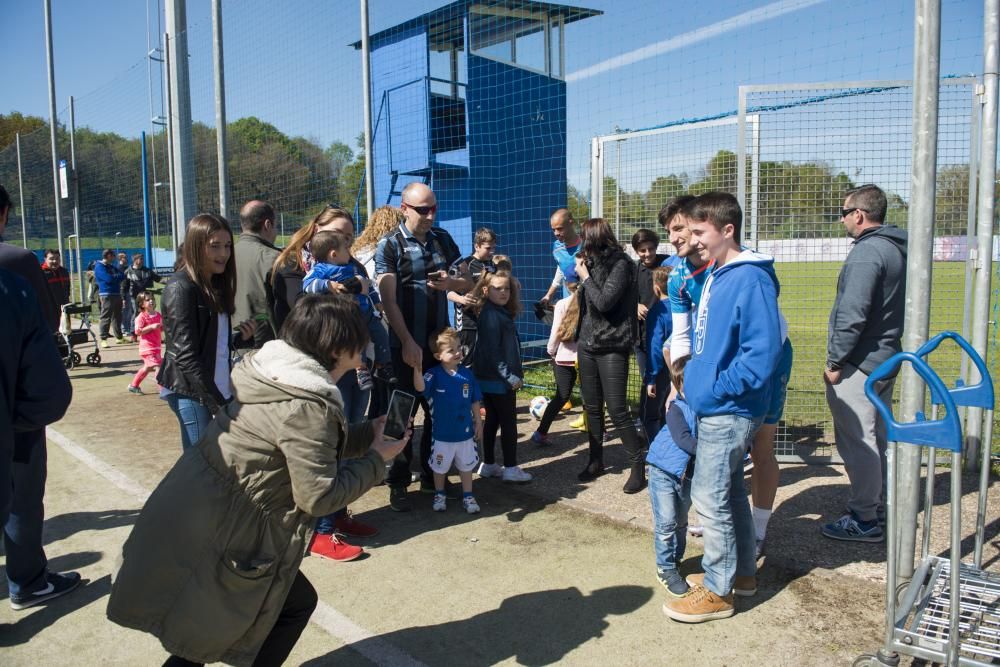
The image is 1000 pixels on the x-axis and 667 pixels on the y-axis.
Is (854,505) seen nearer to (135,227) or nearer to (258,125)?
(258,125)

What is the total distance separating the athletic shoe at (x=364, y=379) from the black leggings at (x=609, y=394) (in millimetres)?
1667

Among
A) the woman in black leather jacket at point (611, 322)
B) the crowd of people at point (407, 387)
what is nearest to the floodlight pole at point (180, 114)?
the crowd of people at point (407, 387)

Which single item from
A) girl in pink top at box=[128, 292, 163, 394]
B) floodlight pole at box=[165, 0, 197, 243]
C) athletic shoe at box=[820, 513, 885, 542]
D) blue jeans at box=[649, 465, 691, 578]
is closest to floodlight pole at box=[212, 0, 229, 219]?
floodlight pole at box=[165, 0, 197, 243]

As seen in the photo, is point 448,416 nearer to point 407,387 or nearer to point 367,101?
point 407,387

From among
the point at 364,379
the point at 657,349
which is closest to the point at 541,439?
the point at 657,349

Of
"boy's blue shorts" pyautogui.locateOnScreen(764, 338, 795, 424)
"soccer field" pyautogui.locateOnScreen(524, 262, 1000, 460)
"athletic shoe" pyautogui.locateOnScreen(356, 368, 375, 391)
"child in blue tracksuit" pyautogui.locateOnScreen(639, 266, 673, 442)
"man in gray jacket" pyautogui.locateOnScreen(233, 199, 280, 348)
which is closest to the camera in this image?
"boy's blue shorts" pyautogui.locateOnScreen(764, 338, 795, 424)

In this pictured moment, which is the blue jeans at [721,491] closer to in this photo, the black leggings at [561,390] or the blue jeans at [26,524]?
the black leggings at [561,390]

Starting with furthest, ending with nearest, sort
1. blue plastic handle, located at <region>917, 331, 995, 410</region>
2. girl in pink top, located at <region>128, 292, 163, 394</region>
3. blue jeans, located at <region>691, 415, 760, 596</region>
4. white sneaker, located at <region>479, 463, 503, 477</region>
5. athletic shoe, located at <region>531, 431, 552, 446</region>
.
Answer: girl in pink top, located at <region>128, 292, 163, 394</region> < athletic shoe, located at <region>531, 431, 552, 446</region> < white sneaker, located at <region>479, 463, 503, 477</region> < blue jeans, located at <region>691, 415, 760, 596</region> < blue plastic handle, located at <region>917, 331, 995, 410</region>

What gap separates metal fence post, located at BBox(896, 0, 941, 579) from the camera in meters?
3.07

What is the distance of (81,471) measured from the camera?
590 cm

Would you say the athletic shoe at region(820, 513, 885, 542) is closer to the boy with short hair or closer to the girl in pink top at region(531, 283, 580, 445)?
the boy with short hair

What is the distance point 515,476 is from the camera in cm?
532

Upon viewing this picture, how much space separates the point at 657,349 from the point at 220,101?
17.5ft

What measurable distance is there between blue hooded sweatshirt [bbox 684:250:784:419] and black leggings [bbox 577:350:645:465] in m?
1.81
